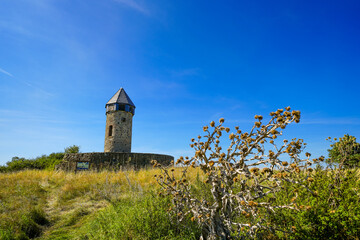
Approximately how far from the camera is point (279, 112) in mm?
2303

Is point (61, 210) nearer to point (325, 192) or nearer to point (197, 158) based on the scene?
point (197, 158)

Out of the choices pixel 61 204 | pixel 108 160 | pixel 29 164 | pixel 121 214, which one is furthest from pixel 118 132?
pixel 121 214

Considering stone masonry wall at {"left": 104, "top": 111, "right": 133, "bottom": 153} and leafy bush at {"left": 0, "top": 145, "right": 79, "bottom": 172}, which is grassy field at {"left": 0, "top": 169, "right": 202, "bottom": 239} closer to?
stone masonry wall at {"left": 104, "top": 111, "right": 133, "bottom": 153}

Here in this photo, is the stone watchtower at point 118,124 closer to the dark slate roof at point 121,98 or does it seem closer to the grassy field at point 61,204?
the dark slate roof at point 121,98

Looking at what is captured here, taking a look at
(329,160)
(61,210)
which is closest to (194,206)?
(329,160)

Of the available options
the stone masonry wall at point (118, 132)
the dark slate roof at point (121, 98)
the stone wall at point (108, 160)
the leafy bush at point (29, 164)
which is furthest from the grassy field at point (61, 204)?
the dark slate roof at point (121, 98)

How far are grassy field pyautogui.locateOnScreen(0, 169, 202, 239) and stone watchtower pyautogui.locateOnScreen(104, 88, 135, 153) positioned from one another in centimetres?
1236

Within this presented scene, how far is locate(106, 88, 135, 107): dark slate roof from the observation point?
24.4m

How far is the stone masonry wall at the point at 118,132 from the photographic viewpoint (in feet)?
75.5

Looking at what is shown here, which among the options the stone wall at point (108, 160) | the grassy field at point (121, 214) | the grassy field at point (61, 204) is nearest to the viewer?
the grassy field at point (121, 214)

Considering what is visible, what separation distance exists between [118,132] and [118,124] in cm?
91

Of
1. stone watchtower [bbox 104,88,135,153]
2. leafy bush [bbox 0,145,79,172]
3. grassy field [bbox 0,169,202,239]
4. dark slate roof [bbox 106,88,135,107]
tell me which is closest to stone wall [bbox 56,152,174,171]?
stone watchtower [bbox 104,88,135,153]

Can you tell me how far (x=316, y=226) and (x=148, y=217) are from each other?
2363 millimetres

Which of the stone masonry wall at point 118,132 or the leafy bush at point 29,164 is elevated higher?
the stone masonry wall at point 118,132
